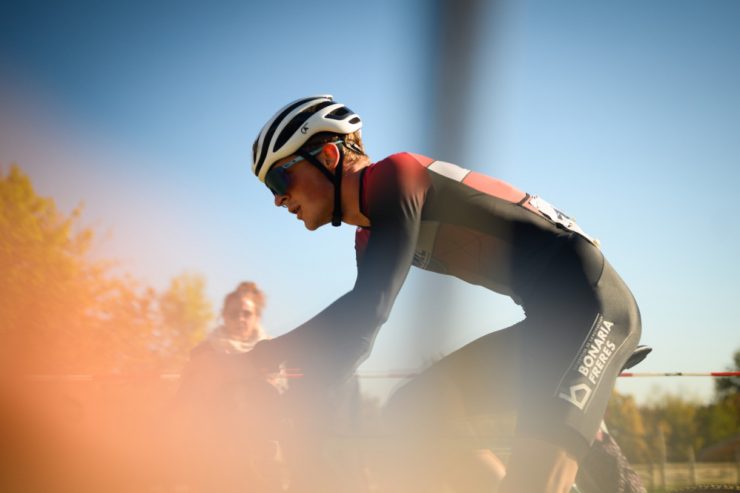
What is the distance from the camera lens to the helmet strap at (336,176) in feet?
8.76

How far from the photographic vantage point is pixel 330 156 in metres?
2.70

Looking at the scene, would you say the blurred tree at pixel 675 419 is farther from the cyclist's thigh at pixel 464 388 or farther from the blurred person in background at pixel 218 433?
the cyclist's thigh at pixel 464 388

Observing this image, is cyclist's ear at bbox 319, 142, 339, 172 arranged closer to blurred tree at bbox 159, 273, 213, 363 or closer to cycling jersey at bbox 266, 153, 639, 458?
cycling jersey at bbox 266, 153, 639, 458

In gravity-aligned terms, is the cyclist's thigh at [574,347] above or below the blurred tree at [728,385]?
above

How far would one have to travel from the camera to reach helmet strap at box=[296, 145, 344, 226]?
267 centimetres

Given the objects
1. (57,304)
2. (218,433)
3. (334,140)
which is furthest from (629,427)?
(334,140)

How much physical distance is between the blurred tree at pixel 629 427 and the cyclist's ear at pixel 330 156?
4025 centimetres

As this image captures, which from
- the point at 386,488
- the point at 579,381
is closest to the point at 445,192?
the point at 579,381

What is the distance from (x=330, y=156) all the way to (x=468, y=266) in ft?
2.32

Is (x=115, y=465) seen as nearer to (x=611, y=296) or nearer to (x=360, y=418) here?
(x=360, y=418)

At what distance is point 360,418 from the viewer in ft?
14.5

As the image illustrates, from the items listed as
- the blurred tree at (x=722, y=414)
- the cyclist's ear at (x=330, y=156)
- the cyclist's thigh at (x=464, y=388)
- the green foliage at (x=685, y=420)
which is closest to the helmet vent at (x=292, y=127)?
the cyclist's ear at (x=330, y=156)

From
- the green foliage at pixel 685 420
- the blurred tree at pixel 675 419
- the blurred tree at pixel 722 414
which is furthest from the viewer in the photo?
the blurred tree at pixel 675 419

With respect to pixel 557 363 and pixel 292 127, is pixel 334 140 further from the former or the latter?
pixel 557 363
